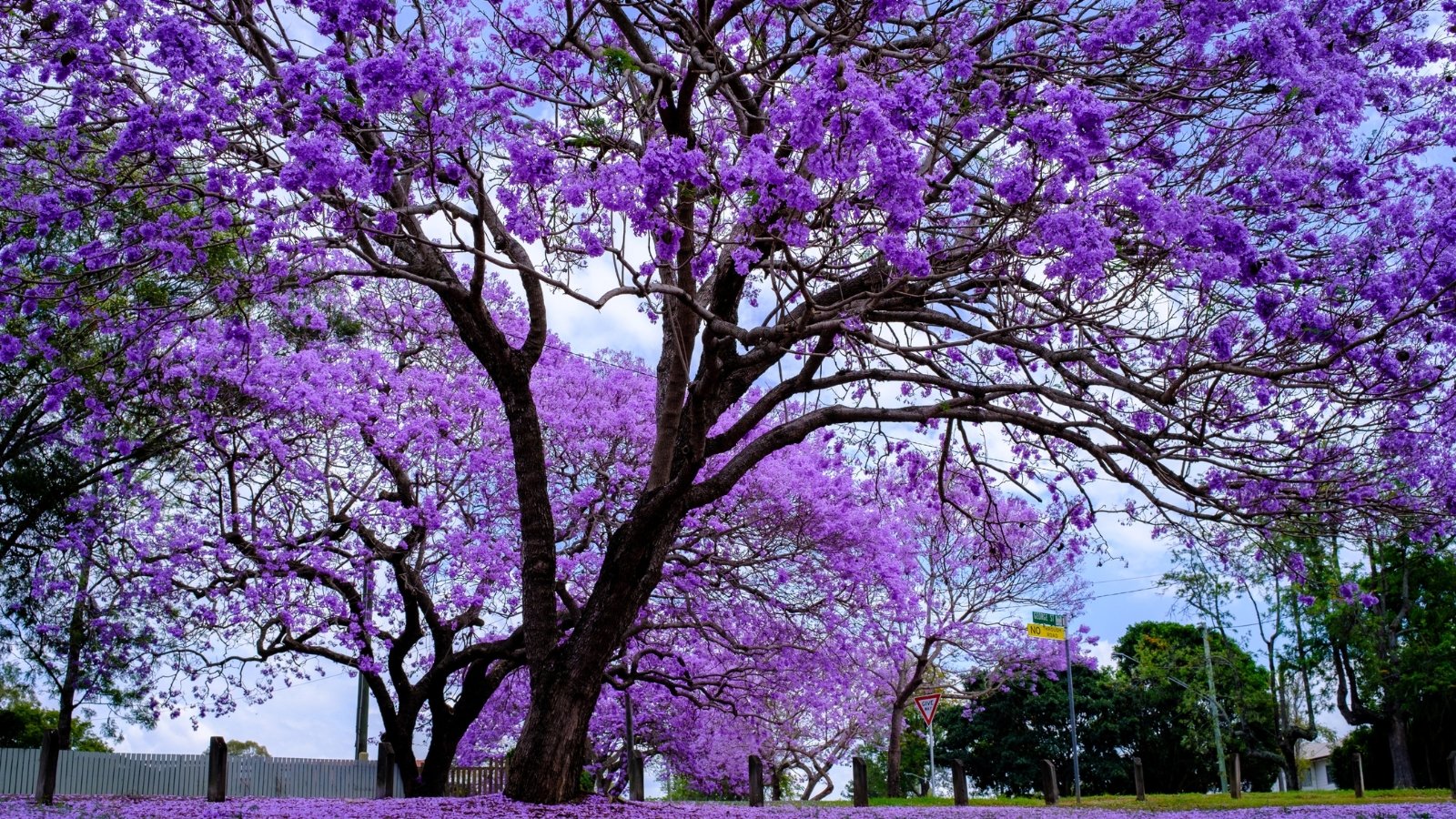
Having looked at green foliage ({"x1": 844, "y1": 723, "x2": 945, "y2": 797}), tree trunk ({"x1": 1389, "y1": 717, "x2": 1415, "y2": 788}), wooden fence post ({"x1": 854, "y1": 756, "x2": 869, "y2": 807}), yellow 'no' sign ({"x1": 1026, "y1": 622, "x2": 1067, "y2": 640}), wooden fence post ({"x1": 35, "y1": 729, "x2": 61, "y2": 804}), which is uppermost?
yellow 'no' sign ({"x1": 1026, "y1": 622, "x2": 1067, "y2": 640})

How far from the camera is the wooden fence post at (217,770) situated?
1150cm

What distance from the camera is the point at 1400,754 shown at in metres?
24.4

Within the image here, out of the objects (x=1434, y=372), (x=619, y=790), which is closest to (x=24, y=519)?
Result: (x=619, y=790)

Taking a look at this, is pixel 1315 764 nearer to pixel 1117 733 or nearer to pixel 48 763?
pixel 1117 733

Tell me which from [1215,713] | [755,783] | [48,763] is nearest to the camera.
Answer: [48,763]

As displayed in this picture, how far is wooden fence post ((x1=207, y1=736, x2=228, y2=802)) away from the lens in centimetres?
1150

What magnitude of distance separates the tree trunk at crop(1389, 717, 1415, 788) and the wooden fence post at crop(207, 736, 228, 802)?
24.6m

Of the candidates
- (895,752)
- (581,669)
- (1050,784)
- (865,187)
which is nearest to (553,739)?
(581,669)

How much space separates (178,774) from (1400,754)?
25.2 metres

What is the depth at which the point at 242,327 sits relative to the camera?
23.5 ft

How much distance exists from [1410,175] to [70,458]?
1627 cm

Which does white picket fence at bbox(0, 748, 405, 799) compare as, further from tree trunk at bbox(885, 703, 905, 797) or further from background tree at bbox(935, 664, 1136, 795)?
background tree at bbox(935, 664, 1136, 795)

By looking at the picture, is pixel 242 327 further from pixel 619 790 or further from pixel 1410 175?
pixel 619 790

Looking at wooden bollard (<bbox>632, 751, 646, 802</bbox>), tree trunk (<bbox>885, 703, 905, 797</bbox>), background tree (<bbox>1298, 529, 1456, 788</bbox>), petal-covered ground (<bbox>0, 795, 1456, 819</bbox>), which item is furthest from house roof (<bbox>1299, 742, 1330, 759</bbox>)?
wooden bollard (<bbox>632, 751, 646, 802</bbox>)
